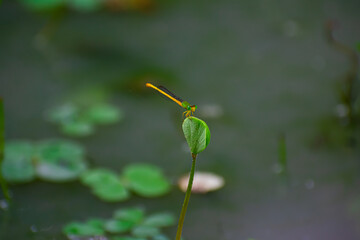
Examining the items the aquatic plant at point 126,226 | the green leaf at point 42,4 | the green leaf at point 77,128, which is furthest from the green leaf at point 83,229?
the green leaf at point 42,4

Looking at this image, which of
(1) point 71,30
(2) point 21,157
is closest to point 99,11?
(1) point 71,30

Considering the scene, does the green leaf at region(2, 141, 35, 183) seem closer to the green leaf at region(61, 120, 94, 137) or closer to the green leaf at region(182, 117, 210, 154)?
the green leaf at region(61, 120, 94, 137)

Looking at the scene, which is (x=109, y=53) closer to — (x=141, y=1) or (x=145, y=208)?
(x=141, y=1)

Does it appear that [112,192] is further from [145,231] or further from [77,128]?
[77,128]

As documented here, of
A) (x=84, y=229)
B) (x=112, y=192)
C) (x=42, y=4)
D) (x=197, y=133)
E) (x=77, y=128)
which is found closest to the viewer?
(x=197, y=133)

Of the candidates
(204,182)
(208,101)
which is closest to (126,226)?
(204,182)

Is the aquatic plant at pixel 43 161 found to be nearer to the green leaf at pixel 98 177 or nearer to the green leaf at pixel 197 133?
the green leaf at pixel 98 177
